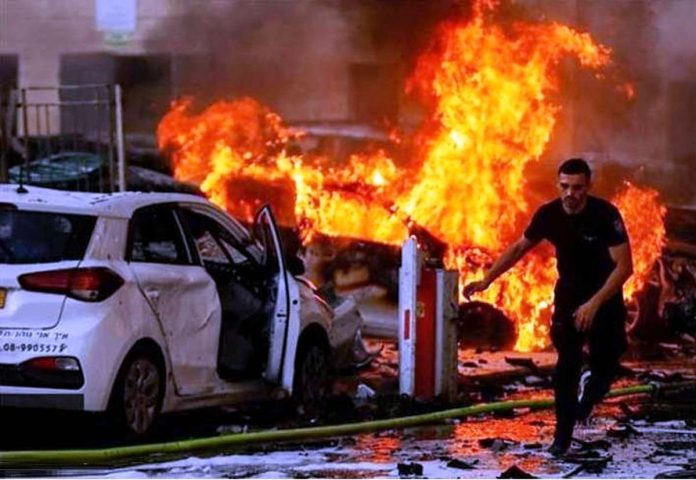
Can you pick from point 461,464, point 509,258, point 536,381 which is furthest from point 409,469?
point 536,381

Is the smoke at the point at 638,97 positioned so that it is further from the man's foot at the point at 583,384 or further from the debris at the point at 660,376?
the man's foot at the point at 583,384

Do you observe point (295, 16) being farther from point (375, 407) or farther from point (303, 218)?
point (375, 407)

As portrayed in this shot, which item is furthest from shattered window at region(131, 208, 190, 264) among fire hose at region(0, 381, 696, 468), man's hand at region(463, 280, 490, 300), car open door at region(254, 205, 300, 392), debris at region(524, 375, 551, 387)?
debris at region(524, 375, 551, 387)

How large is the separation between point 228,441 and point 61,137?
319 inches

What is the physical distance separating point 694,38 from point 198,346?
26.0 ft

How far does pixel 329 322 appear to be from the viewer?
34.3 ft

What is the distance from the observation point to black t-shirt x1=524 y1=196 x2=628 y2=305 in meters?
7.95

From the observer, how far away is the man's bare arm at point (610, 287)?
7.80m

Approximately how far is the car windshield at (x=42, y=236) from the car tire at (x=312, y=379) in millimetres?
1979

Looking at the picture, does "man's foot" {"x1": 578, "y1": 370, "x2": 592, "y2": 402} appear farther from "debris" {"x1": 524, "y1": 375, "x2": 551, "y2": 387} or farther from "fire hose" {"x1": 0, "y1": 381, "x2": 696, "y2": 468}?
"debris" {"x1": 524, "y1": 375, "x2": 551, "y2": 387}

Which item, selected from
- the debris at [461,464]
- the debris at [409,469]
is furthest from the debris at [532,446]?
the debris at [409,469]

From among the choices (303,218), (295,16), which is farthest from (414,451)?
(295,16)

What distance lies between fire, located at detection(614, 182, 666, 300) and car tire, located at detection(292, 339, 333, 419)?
4.97 meters

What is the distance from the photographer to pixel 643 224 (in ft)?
48.3
